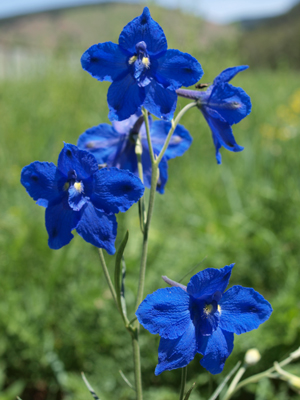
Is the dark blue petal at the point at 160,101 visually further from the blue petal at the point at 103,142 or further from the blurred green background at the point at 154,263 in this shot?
the blue petal at the point at 103,142

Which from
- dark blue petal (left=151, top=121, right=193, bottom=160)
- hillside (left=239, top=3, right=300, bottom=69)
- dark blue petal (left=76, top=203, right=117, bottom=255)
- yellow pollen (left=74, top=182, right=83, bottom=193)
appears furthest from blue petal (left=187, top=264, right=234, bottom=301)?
hillside (left=239, top=3, right=300, bottom=69)

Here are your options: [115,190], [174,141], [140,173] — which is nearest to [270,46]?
[174,141]

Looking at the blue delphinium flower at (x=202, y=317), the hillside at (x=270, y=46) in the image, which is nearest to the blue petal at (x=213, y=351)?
the blue delphinium flower at (x=202, y=317)

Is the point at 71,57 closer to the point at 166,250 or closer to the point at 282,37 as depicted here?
the point at 166,250

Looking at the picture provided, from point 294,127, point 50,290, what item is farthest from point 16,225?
point 294,127

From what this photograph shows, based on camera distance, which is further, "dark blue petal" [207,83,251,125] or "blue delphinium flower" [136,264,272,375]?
"dark blue petal" [207,83,251,125]

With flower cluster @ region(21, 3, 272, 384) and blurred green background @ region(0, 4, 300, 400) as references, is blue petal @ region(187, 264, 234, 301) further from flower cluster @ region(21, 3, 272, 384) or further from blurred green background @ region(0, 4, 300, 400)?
blurred green background @ region(0, 4, 300, 400)
